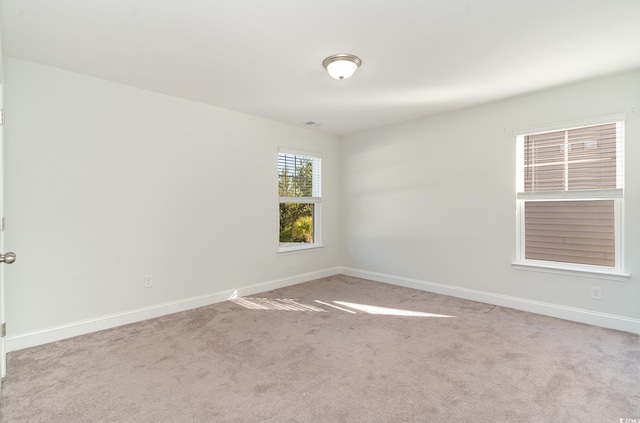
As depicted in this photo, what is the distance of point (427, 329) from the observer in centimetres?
304

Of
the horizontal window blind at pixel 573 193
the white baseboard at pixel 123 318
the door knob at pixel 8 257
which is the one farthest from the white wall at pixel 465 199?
the door knob at pixel 8 257

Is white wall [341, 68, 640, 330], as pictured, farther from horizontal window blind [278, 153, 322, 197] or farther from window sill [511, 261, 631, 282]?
horizontal window blind [278, 153, 322, 197]

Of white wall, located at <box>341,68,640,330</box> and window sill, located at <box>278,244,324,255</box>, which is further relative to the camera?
window sill, located at <box>278,244,324,255</box>

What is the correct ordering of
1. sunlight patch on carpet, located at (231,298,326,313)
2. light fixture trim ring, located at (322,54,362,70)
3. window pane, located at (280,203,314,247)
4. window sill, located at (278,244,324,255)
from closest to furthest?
light fixture trim ring, located at (322,54,362,70) < sunlight patch on carpet, located at (231,298,326,313) < window sill, located at (278,244,324,255) < window pane, located at (280,203,314,247)

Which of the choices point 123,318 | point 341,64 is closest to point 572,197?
point 341,64

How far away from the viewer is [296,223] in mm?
5055

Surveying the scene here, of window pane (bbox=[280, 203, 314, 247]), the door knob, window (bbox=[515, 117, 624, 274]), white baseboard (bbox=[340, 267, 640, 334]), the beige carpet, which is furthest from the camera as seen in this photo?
window pane (bbox=[280, 203, 314, 247])

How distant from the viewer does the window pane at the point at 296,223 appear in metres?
4.85

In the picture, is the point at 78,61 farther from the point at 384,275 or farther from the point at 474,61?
the point at 384,275

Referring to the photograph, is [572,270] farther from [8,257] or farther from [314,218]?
[8,257]

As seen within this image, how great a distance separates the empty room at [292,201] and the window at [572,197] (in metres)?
0.02

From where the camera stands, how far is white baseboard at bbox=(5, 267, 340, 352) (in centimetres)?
265

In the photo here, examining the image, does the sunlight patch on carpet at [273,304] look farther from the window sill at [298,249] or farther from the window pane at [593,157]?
the window pane at [593,157]

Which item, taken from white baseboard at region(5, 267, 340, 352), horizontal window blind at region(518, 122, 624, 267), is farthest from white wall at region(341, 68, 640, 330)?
white baseboard at region(5, 267, 340, 352)
